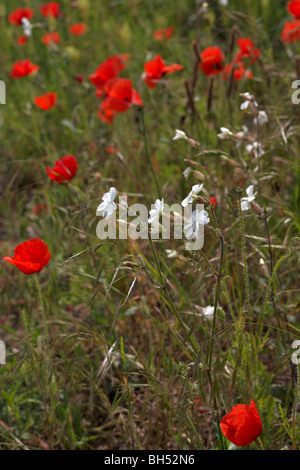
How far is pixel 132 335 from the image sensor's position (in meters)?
1.62

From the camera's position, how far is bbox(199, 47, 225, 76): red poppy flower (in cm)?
183

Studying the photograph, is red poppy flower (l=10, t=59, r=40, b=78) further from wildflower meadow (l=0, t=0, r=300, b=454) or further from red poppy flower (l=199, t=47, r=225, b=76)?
red poppy flower (l=199, t=47, r=225, b=76)

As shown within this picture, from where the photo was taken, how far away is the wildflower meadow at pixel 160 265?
42.7 inches

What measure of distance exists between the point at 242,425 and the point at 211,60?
48.6 inches

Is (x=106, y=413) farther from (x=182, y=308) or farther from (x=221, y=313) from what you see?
(x=221, y=313)

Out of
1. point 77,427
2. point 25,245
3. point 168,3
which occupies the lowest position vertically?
point 77,427

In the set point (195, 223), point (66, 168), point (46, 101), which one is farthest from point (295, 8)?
point (195, 223)

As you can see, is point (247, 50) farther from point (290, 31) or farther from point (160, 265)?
point (160, 265)

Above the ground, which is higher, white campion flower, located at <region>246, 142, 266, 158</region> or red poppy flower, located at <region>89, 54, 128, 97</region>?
red poppy flower, located at <region>89, 54, 128, 97</region>

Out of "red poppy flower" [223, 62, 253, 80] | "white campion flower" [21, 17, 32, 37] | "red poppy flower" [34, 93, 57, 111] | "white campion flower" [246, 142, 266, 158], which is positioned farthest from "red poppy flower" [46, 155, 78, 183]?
"white campion flower" [21, 17, 32, 37]

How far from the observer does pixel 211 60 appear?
1.85m
